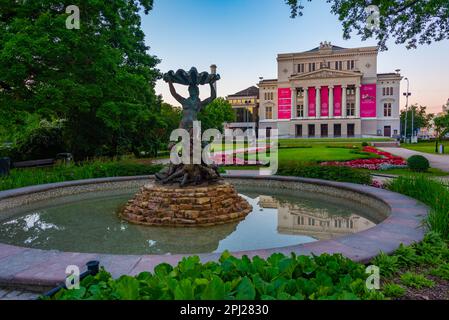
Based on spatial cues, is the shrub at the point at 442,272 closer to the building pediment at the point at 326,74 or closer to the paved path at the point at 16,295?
the paved path at the point at 16,295

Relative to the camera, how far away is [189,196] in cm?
867

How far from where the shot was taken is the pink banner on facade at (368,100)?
72.9m

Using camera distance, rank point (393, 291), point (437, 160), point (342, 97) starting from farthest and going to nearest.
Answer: point (342, 97), point (437, 160), point (393, 291)

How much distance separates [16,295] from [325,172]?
11230 mm

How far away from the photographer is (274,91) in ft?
268

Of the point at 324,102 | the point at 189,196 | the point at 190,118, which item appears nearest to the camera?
the point at 189,196

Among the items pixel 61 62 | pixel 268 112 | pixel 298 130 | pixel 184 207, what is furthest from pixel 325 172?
pixel 268 112

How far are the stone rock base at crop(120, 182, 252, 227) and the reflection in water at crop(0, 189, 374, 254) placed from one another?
30 cm

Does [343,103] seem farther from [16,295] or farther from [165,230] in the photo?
[16,295]

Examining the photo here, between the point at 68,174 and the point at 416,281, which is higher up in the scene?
the point at 68,174

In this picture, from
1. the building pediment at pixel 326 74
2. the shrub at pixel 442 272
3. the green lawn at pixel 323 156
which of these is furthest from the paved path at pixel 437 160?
the building pediment at pixel 326 74

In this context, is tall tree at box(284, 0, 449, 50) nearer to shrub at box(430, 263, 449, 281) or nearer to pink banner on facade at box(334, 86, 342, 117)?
shrub at box(430, 263, 449, 281)
